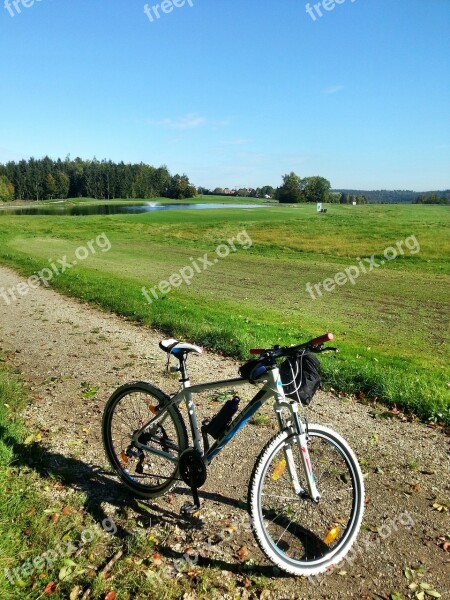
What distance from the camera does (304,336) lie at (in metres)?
11.3

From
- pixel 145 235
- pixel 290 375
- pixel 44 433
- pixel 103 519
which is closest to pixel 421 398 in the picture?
pixel 290 375

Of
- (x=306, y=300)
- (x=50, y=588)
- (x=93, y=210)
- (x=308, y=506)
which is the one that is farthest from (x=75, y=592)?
(x=93, y=210)

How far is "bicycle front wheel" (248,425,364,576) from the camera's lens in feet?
11.0

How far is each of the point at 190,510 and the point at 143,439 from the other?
2.61ft

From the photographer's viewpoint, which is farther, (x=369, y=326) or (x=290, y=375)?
(x=369, y=326)

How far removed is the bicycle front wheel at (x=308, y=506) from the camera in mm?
3363

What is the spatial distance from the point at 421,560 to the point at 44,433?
411 cm

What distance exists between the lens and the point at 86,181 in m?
166

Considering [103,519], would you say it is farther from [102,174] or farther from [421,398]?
[102,174]

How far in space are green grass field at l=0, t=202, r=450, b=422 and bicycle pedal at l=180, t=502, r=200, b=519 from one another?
11.4 feet

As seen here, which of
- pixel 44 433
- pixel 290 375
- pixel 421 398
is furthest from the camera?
pixel 421 398

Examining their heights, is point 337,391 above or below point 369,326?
above

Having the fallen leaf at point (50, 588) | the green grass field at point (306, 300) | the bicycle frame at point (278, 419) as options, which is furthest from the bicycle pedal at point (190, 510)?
the green grass field at point (306, 300)

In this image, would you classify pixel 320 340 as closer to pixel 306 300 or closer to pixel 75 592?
pixel 75 592
